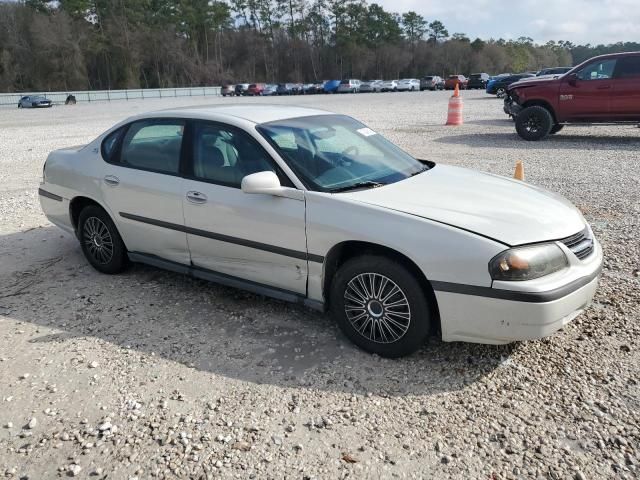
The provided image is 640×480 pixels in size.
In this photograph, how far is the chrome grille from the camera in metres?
3.38

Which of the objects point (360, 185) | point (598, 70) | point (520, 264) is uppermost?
point (598, 70)

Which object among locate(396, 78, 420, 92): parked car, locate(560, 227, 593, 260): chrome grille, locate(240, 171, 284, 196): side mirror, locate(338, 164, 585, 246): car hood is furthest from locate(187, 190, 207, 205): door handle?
locate(396, 78, 420, 92): parked car

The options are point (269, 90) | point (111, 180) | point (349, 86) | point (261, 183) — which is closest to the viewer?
point (261, 183)

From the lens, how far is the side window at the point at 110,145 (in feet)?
16.3

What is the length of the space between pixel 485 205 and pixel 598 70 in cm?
1118

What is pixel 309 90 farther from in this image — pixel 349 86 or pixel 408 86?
pixel 408 86

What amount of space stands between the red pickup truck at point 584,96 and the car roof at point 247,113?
10.1 metres

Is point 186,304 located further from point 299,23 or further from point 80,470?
point 299,23

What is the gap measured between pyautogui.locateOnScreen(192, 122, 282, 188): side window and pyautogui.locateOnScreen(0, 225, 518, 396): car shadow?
106cm

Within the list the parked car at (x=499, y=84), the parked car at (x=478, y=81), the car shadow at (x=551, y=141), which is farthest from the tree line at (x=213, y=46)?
the car shadow at (x=551, y=141)

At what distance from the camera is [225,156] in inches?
166

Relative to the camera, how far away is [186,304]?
452 centimetres

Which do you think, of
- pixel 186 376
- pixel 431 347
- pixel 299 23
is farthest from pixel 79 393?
pixel 299 23

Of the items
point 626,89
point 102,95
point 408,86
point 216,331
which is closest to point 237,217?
point 216,331
